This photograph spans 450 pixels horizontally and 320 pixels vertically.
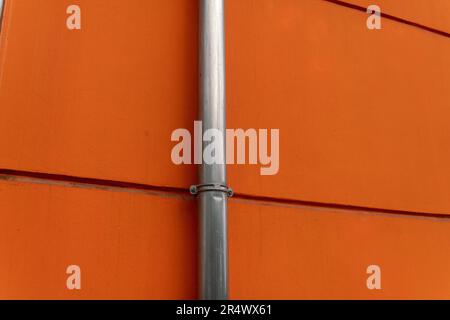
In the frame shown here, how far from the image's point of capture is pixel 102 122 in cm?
146

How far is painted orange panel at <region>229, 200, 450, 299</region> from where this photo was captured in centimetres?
154

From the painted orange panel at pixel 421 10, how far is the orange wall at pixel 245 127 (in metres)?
0.02

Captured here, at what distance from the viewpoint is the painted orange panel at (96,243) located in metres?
1.28

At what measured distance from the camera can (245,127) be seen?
1.66 m

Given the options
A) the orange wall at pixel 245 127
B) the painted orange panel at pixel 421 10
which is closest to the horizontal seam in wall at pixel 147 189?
the orange wall at pixel 245 127

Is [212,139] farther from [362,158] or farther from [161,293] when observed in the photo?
[362,158]

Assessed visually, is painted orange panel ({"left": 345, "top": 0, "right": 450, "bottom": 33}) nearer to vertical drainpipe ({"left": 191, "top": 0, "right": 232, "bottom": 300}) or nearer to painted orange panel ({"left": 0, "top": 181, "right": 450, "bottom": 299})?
vertical drainpipe ({"left": 191, "top": 0, "right": 232, "bottom": 300})

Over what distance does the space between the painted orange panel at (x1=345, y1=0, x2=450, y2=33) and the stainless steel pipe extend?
72cm

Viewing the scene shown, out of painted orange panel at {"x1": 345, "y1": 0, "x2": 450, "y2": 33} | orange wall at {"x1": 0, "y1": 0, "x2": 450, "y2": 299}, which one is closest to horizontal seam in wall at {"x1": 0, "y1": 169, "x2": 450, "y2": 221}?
orange wall at {"x1": 0, "y1": 0, "x2": 450, "y2": 299}

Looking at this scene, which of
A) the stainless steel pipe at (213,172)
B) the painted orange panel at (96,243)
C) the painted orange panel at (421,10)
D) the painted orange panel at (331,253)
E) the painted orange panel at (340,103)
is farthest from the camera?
the painted orange panel at (421,10)

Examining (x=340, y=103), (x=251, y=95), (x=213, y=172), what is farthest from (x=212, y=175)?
(x=340, y=103)

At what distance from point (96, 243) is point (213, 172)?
38cm

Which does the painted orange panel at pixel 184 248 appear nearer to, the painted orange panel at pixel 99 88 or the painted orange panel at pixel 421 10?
the painted orange panel at pixel 99 88

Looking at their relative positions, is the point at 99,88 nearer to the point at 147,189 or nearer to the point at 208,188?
the point at 147,189
